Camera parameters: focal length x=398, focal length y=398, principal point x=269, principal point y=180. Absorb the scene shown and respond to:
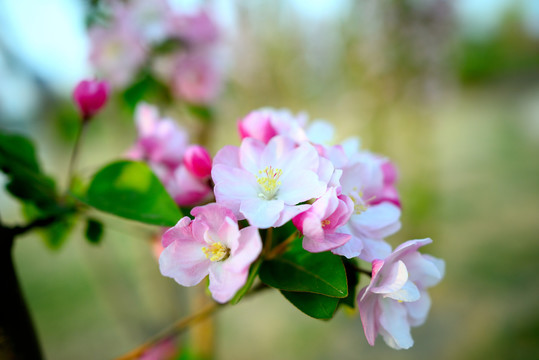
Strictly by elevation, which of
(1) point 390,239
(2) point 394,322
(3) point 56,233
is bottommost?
(1) point 390,239

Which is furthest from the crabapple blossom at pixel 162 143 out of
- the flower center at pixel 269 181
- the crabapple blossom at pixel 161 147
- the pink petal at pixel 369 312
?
the pink petal at pixel 369 312

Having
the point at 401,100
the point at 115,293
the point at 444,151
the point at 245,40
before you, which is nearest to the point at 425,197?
the point at 401,100

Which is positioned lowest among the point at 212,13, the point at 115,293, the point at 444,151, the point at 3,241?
the point at 444,151

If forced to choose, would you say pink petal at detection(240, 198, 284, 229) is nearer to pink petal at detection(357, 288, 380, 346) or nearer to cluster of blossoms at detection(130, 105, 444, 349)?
cluster of blossoms at detection(130, 105, 444, 349)

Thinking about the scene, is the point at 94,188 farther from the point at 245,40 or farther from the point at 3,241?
the point at 245,40

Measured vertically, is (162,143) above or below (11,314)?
above

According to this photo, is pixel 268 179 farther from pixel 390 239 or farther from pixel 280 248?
pixel 390 239

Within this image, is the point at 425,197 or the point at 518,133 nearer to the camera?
the point at 425,197

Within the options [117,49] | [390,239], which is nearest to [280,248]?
[117,49]
